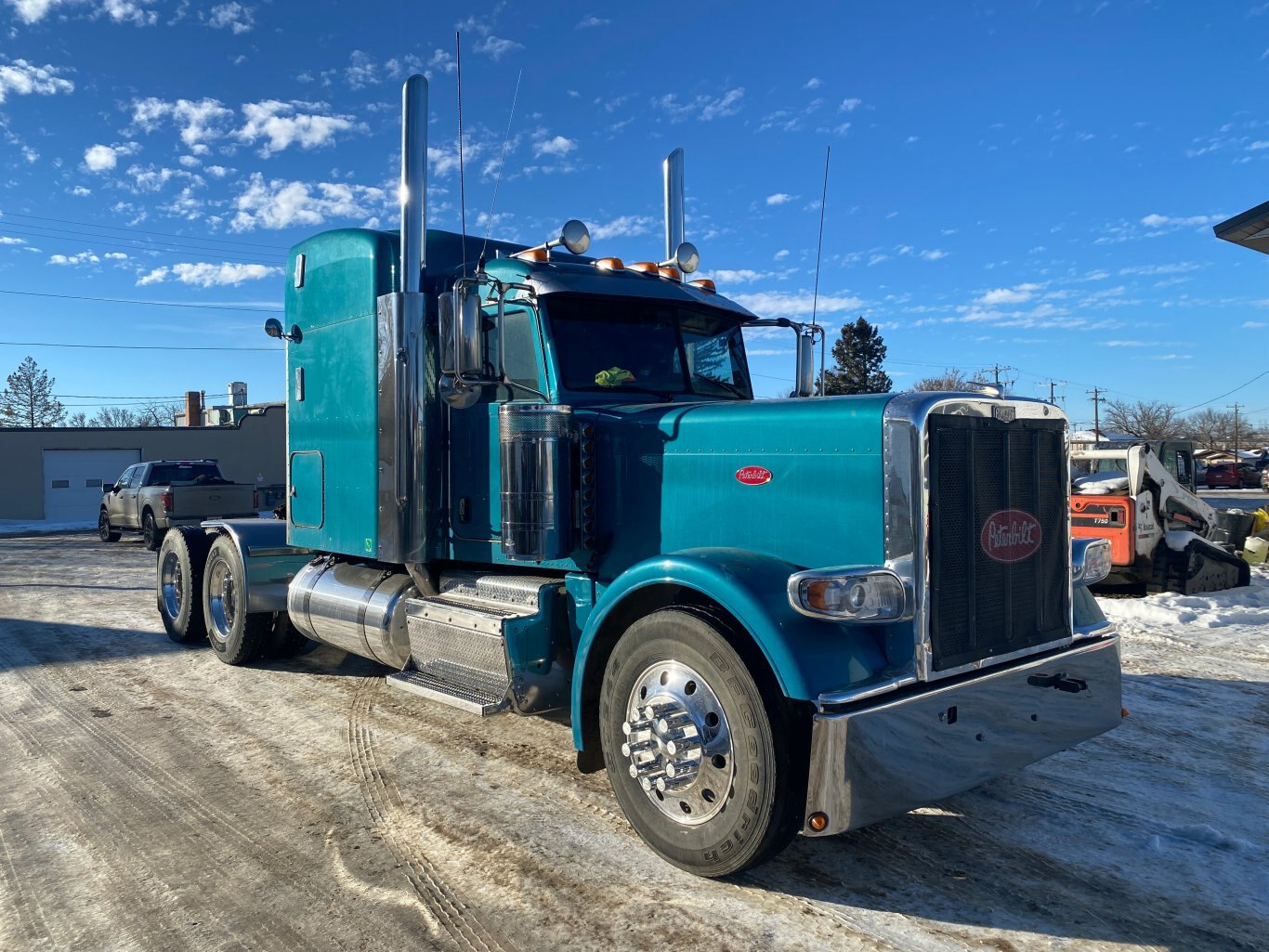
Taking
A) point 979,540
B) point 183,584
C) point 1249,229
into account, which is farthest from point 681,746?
point 1249,229

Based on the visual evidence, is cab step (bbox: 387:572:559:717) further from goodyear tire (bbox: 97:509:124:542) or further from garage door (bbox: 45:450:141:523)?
garage door (bbox: 45:450:141:523)

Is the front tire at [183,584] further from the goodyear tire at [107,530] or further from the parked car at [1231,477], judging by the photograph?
the parked car at [1231,477]

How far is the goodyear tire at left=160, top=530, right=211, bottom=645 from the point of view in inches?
312

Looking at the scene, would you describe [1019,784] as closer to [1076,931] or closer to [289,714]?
[1076,931]

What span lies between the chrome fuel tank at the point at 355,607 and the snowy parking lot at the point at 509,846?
0.45 metres

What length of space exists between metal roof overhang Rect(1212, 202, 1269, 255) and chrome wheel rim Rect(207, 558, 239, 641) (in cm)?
1188

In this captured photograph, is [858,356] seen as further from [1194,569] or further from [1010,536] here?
[1010,536]

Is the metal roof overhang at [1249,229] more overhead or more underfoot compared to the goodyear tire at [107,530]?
more overhead

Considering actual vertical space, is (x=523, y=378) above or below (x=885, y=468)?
above

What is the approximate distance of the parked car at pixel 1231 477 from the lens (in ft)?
162

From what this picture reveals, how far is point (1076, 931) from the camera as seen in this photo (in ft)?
10.0

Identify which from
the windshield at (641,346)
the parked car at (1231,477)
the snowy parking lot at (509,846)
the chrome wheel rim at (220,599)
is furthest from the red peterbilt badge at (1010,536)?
the parked car at (1231,477)

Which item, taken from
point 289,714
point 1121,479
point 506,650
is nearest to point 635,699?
point 506,650

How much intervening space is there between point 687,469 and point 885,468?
103cm
